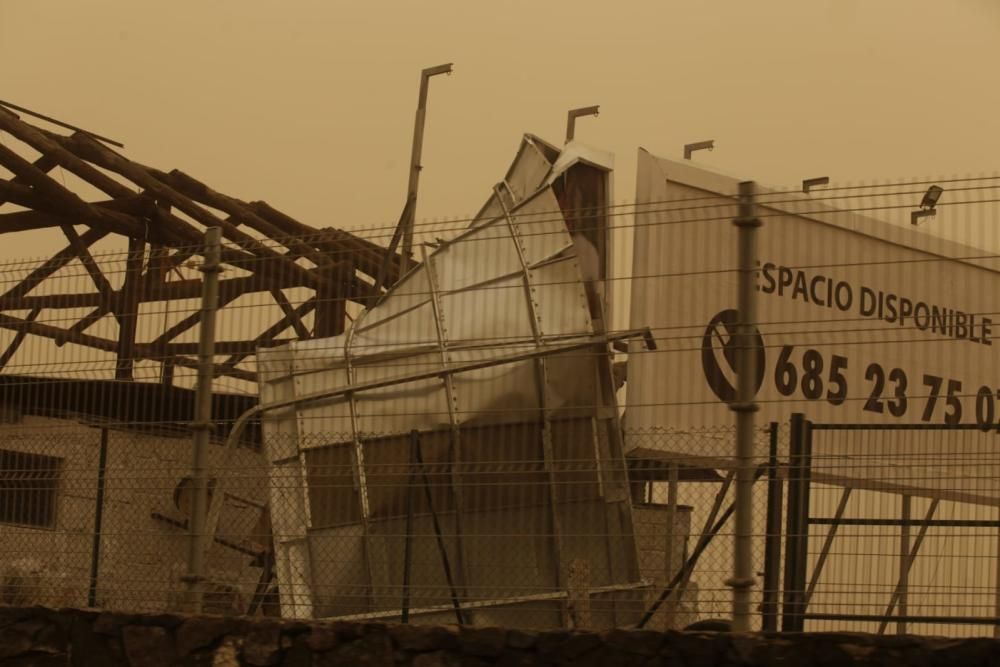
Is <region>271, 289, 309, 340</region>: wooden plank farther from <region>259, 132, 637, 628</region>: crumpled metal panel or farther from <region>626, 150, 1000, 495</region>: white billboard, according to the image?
<region>626, 150, 1000, 495</region>: white billboard

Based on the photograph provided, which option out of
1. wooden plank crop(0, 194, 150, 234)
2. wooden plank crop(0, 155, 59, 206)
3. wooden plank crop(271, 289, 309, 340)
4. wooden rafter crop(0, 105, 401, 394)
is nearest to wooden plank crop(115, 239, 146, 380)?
wooden rafter crop(0, 105, 401, 394)

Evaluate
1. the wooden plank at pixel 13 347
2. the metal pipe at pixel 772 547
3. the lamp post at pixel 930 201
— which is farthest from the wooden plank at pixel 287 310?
the lamp post at pixel 930 201

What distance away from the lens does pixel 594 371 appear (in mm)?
7684

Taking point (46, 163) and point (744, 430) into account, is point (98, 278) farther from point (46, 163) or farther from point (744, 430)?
point (46, 163)

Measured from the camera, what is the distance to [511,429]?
7527 mm

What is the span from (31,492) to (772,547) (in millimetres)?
4302

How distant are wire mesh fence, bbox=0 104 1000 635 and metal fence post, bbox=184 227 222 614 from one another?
0.07ft

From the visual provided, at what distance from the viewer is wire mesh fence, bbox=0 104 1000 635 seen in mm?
6188

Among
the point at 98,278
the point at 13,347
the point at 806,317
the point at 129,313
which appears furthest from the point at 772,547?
the point at 13,347

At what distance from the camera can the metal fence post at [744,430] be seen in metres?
5.80

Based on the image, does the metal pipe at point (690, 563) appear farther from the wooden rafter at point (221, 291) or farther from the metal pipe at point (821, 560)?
the wooden rafter at point (221, 291)

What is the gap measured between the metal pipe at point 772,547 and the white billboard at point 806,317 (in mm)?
315

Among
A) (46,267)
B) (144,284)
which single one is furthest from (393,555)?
(46,267)

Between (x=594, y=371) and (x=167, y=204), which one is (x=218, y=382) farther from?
(x=167, y=204)
